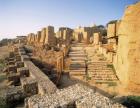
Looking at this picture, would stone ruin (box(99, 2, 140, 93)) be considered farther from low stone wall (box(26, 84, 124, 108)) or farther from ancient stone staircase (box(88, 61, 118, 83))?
low stone wall (box(26, 84, 124, 108))

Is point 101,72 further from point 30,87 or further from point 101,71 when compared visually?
point 30,87

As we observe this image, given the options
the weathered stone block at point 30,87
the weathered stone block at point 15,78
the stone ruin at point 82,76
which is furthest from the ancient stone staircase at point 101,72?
the weathered stone block at point 30,87

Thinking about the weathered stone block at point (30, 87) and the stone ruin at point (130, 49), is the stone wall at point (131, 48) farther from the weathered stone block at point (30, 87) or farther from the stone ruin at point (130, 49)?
the weathered stone block at point (30, 87)

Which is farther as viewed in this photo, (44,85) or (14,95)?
(44,85)

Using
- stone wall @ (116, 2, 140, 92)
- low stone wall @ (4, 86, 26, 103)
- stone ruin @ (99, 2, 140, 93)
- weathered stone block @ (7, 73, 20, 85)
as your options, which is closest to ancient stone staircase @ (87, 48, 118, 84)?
stone ruin @ (99, 2, 140, 93)

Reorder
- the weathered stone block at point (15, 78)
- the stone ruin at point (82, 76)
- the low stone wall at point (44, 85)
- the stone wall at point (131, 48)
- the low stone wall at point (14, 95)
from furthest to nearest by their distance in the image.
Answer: the stone wall at point (131, 48) → the weathered stone block at point (15, 78) → the low stone wall at point (14, 95) → the low stone wall at point (44, 85) → the stone ruin at point (82, 76)

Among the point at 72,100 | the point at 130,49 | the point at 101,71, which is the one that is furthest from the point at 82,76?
the point at 72,100

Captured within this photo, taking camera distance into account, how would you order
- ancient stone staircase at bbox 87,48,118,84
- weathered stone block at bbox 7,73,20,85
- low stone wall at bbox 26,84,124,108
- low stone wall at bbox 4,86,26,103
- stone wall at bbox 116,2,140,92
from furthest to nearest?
ancient stone staircase at bbox 87,48,118,84
stone wall at bbox 116,2,140,92
weathered stone block at bbox 7,73,20,85
low stone wall at bbox 4,86,26,103
low stone wall at bbox 26,84,124,108

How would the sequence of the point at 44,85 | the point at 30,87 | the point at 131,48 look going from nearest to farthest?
the point at 44,85 → the point at 30,87 → the point at 131,48

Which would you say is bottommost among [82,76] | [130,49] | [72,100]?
[82,76]

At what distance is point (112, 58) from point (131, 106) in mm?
9227

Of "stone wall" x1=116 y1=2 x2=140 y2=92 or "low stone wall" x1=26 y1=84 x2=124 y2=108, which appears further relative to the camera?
"stone wall" x1=116 y1=2 x2=140 y2=92

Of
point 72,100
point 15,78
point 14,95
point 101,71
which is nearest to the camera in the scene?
point 72,100

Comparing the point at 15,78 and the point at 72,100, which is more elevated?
the point at 72,100
